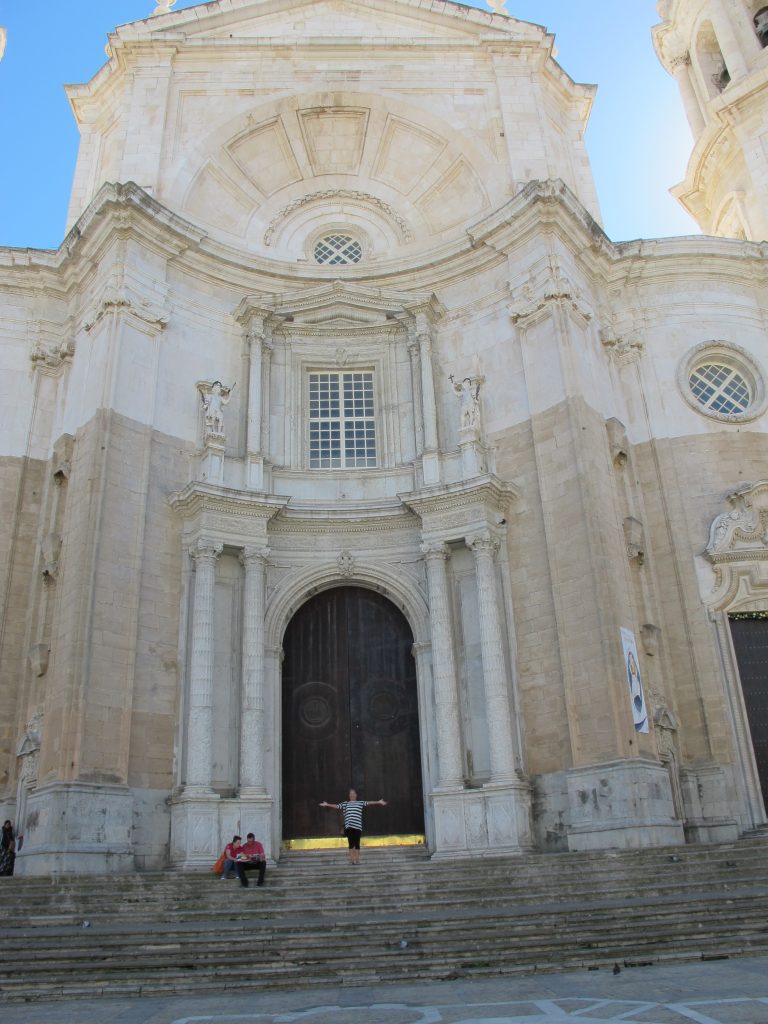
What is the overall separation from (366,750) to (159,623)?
16.3 ft

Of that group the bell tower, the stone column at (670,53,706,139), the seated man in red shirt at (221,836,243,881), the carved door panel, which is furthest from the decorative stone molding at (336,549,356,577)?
the stone column at (670,53,706,139)

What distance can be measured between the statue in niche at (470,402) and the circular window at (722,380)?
5.18 meters

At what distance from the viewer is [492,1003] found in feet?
24.1

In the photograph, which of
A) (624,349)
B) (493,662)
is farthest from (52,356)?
(624,349)

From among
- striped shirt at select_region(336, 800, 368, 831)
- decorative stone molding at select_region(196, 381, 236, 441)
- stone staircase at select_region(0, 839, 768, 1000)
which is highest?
decorative stone molding at select_region(196, 381, 236, 441)

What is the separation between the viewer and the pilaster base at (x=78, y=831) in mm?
14656

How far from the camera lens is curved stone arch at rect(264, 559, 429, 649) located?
1895 centimetres

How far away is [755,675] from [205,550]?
11.8m

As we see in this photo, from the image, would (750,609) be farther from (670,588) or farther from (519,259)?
(519,259)

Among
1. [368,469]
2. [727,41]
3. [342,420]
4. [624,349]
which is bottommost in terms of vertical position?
[368,469]

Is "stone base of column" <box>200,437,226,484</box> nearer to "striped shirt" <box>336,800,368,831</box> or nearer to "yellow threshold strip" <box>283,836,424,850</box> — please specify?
"striped shirt" <box>336,800,368,831</box>

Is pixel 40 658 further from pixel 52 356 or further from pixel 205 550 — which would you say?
pixel 52 356

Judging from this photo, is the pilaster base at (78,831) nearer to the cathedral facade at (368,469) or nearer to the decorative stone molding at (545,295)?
the cathedral facade at (368,469)

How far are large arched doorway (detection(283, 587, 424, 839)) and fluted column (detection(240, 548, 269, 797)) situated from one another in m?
1.31
